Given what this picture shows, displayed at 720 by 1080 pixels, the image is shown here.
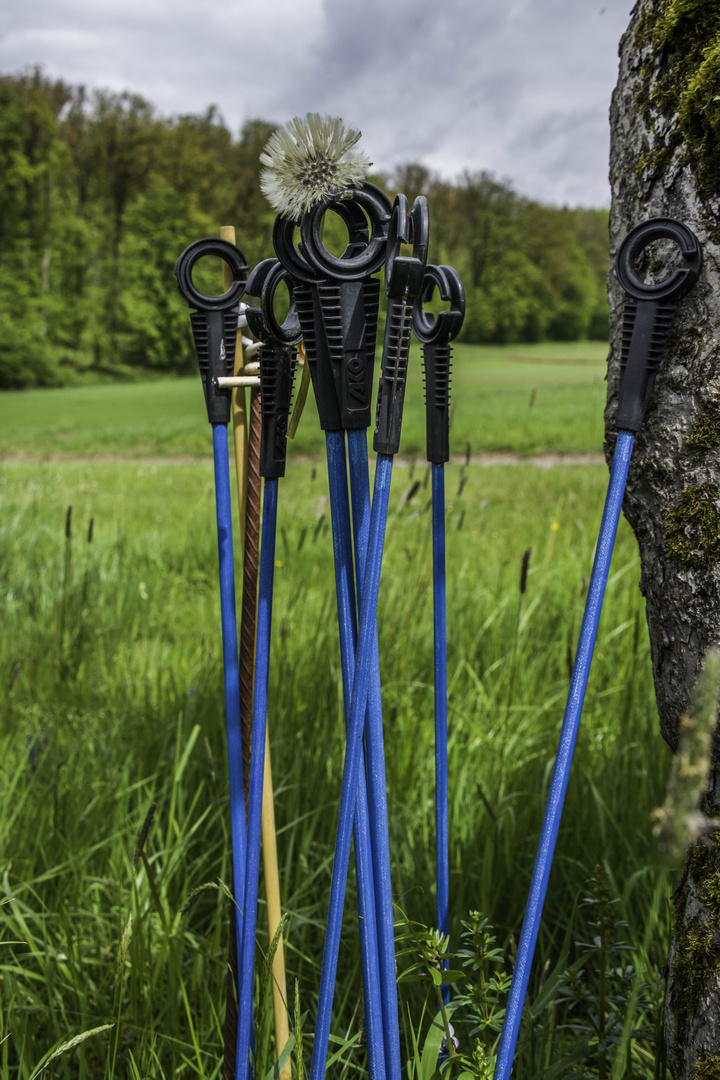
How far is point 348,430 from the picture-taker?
→ 0.76 metres

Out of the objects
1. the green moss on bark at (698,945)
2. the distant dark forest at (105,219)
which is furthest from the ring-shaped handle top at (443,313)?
the distant dark forest at (105,219)

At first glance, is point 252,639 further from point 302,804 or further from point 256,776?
point 302,804

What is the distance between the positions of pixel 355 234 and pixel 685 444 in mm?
439

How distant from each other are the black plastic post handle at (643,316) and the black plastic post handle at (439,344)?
191 mm

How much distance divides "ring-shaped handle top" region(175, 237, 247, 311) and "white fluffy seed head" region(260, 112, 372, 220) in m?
0.26

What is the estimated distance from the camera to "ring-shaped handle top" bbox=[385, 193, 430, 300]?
67 cm

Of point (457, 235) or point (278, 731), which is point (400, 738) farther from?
point (457, 235)

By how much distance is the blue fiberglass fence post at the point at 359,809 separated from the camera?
0.75 metres

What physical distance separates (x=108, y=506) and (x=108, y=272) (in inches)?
1106

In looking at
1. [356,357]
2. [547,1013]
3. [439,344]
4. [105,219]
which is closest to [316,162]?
[356,357]

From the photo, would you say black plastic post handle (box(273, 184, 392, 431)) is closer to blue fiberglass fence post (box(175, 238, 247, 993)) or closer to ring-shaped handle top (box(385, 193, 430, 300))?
ring-shaped handle top (box(385, 193, 430, 300))

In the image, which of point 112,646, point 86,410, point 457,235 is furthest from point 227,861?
point 457,235

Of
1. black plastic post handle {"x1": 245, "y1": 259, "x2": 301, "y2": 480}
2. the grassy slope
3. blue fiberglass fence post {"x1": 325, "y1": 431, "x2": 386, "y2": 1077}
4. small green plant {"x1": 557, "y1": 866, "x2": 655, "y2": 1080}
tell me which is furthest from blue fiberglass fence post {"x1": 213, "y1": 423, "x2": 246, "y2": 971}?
the grassy slope

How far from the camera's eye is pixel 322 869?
4.92 ft
